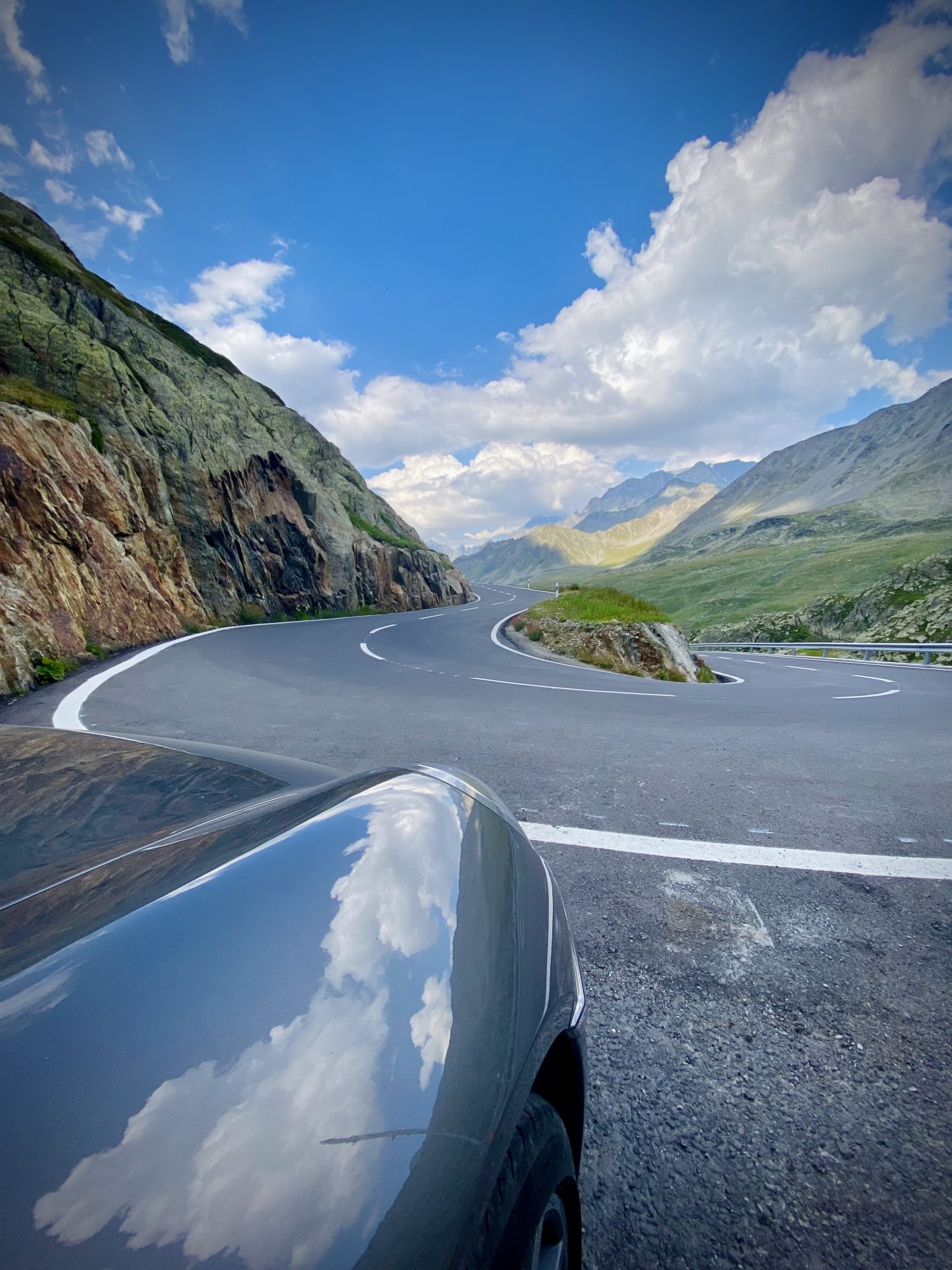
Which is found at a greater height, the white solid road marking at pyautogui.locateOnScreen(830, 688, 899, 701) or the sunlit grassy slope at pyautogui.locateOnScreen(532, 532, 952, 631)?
the sunlit grassy slope at pyautogui.locateOnScreen(532, 532, 952, 631)

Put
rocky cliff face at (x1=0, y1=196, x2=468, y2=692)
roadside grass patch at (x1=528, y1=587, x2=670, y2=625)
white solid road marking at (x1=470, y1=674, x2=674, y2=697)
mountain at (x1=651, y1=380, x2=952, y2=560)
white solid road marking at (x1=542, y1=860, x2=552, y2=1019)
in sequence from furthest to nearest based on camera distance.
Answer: mountain at (x1=651, y1=380, x2=952, y2=560) < roadside grass patch at (x1=528, y1=587, x2=670, y2=625) < rocky cliff face at (x1=0, y1=196, x2=468, y2=692) < white solid road marking at (x1=470, y1=674, x2=674, y2=697) < white solid road marking at (x1=542, y1=860, x2=552, y2=1019)

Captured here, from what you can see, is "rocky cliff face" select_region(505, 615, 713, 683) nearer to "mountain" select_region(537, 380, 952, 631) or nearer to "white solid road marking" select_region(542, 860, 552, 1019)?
"white solid road marking" select_region(542, 860, 552, 1019)

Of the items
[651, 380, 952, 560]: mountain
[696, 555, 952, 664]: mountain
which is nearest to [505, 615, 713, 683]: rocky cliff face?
[696, 555, 952, 664]: mountain

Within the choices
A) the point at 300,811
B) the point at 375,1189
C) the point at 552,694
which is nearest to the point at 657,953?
the point at 300,811

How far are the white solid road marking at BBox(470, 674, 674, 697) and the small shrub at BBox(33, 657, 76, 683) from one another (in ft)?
17.0

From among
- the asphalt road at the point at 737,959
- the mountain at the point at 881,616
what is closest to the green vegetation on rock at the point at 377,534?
the mountain at the point at 881,616

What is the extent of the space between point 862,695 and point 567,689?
486cm

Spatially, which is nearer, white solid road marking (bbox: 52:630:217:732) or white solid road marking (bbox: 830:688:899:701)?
white solid road marking (bbox: 52:630:217:732)

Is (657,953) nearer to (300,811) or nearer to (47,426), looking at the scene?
(300,811)

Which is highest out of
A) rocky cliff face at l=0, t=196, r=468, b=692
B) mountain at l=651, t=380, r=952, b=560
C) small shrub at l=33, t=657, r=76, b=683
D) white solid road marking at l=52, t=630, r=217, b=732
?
mountain at l=651, t=380, r=952, b=560

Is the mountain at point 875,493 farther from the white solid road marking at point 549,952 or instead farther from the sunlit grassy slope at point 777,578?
the white solid road marking at point 549,952

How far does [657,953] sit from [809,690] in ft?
27.7

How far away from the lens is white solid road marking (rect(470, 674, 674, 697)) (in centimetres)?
690

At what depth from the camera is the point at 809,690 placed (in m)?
8.83
